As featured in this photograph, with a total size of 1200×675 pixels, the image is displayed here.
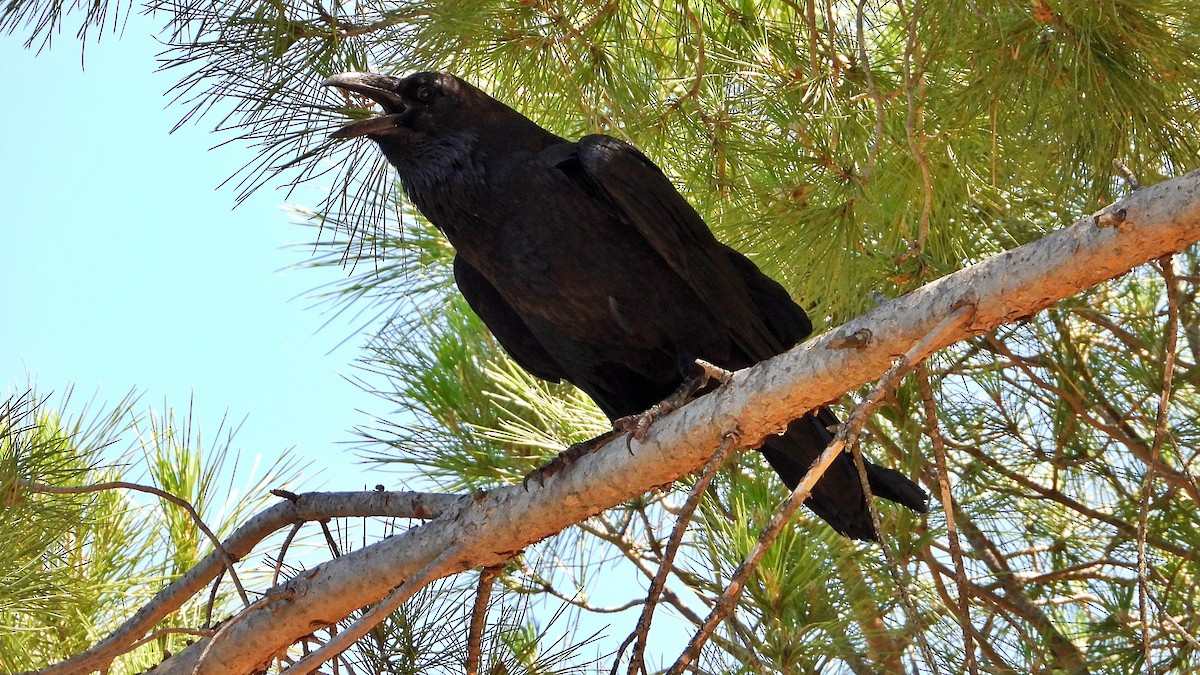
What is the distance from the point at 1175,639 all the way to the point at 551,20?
1.92 meters

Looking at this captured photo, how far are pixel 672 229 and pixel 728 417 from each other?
0.73m

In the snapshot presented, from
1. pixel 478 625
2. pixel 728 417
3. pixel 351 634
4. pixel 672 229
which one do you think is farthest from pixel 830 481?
pixel 351 634

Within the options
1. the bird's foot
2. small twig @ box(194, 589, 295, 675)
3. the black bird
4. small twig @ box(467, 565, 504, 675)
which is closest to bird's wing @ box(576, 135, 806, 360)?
the black bird

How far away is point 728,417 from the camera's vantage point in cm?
157

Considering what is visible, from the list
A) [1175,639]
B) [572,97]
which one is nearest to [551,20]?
[572,97]

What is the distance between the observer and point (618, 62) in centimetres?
256

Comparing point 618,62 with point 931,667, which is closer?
point 931,667

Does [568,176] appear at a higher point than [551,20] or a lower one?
lower

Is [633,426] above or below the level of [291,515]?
below

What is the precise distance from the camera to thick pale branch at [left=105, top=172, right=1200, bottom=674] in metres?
1.31

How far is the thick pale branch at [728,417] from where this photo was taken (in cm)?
131

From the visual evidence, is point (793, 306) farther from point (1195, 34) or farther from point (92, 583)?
point (92, 583)

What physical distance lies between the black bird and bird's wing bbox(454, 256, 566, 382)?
167 mm

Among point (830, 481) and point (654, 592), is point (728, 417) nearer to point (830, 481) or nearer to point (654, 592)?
point (654, 592)
